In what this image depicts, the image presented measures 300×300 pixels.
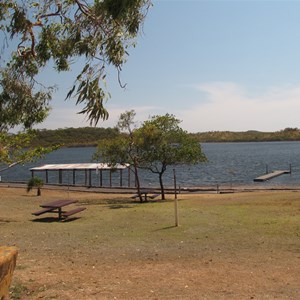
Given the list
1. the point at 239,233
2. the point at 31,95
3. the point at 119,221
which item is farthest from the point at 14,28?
the point at 119,221

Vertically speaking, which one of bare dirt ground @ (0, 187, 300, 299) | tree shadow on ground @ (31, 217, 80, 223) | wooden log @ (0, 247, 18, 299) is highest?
wooden log @ (0, 247, 18, 299)

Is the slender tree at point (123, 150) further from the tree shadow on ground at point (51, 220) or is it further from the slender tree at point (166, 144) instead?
the tree shadow on ground at point (51, 220)

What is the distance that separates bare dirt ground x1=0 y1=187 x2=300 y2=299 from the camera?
25.7ft

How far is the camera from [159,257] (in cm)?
1066

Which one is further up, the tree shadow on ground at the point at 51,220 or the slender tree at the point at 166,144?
the slender tree at the point at 166,144

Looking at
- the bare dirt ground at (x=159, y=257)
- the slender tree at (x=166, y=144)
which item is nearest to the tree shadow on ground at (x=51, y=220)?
the bare dirt ground at (x=159, y=257)

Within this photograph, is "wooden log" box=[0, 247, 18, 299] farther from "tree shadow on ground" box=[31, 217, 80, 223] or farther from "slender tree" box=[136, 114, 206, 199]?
"slender tree" box=[136, 114, 206, 199]

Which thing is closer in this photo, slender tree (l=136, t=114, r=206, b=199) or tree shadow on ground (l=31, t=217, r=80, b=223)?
tree shadow on ground (l=31, t=217, r=80, b=223)

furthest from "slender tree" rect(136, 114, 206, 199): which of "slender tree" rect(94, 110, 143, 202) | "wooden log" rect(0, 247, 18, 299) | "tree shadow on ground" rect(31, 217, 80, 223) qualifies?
"wooden log" rect(0, 247, 18, 299)

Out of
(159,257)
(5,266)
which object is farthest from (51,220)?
(5,266)

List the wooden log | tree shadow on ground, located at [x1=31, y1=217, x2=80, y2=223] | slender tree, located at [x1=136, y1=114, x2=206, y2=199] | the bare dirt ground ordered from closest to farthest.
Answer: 1. the wooden log
2. the bare dirt ground
3. tree shadow on ground, located at [x1=31, y1=217, x2=80, y2=223]
4. slender tree, located at [x1=136, y1=114, x2=206, y2=199]

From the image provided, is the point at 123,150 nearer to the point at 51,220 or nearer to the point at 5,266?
the point at 51,220

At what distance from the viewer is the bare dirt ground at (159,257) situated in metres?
7.84

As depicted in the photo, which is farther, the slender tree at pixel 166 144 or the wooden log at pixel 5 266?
the slender tree at pixel 166 144
